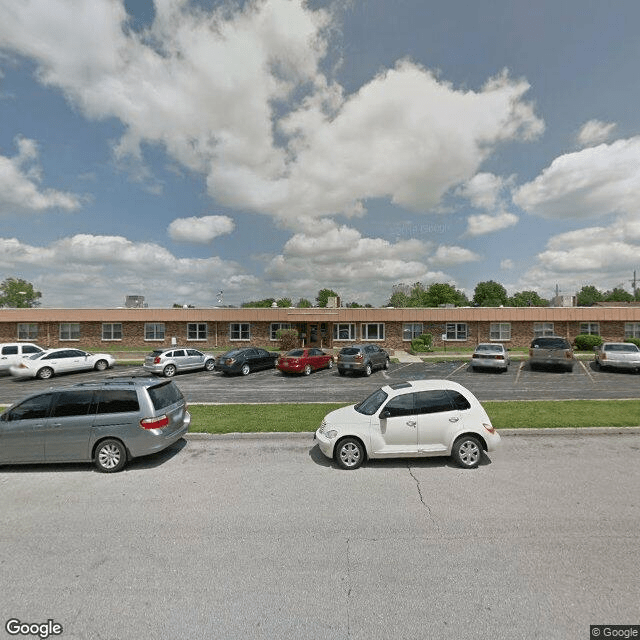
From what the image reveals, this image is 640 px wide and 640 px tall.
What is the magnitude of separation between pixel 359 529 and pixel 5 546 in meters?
4.55

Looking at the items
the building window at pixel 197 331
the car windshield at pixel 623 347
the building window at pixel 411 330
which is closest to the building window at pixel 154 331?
the building window at pixel 197 331

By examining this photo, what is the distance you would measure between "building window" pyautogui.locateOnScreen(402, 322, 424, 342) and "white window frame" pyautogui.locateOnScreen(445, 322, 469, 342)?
2.38 m

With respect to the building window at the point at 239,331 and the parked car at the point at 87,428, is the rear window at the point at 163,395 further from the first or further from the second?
the building window at the point at 239,331

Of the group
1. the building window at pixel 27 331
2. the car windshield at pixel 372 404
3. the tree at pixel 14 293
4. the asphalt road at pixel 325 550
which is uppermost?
the tree at pixel 14 293

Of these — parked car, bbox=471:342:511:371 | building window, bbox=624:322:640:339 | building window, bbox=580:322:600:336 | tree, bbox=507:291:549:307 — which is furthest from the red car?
tree, bbox=507:291:549:307

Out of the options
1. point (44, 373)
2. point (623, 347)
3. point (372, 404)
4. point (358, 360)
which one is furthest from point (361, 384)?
point (44, 373)

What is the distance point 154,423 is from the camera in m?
6.92

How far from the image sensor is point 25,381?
18.7 m

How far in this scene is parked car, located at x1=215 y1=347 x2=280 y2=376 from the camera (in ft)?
65.4

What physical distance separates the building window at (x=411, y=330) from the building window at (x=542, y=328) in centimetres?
972

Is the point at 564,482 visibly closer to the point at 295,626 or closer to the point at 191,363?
the point at 295,626

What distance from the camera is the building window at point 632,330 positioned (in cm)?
3002

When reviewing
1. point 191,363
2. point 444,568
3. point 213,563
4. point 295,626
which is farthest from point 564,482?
point 191,363

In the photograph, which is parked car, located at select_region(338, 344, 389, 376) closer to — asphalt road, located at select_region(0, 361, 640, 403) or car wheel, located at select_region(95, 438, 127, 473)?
asphalt road, located at select_region(0, 361, 640, 403)
